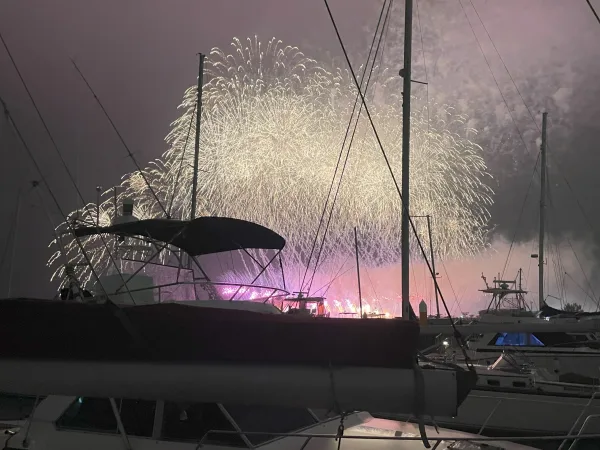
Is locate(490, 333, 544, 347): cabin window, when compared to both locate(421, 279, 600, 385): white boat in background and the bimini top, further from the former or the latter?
the bimini top

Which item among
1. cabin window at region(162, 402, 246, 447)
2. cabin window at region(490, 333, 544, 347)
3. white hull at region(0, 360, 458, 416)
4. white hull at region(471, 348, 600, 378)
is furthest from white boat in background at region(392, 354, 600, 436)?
cabin window at region(490, 333, 544, 347)

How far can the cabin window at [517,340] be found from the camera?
20.6m

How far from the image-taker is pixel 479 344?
68.9 feet

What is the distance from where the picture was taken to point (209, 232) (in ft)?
30.2

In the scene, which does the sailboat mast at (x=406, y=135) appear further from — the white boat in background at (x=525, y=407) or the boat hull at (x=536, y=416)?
the boat hull at (x=536, y=416)

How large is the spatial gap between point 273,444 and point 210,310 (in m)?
1.92

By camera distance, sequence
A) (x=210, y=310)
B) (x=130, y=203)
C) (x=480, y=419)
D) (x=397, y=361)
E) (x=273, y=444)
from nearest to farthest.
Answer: (x=397, y=361)
(x=210, y=310)
(x=273, y=444)
(x=480, y=419)
(x=130, y=203)

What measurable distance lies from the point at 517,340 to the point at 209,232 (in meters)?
15.7

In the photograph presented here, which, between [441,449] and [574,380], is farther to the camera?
[574,380]

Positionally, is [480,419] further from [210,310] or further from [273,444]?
[210,310]

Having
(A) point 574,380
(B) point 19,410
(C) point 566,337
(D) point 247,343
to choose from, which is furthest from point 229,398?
(C) point 566,337

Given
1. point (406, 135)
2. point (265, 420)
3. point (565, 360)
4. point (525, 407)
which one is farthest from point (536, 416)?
point (565, 360)

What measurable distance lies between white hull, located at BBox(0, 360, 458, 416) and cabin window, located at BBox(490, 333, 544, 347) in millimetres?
18690

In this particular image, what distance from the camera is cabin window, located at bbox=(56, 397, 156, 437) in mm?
5410
